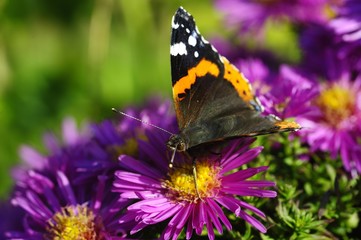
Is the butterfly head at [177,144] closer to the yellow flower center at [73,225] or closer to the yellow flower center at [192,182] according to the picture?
the yellow flower center at [192,182]

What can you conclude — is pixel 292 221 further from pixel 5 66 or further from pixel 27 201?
pixel 5 66

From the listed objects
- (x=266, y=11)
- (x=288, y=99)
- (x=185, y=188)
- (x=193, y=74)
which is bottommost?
(x=185, y=188)

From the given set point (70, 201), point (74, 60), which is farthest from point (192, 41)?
point (74, 60)

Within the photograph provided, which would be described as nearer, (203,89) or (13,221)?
(203,89)

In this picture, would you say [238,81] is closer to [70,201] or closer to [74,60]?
[70,201]

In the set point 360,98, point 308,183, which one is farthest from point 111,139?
point 360,98
